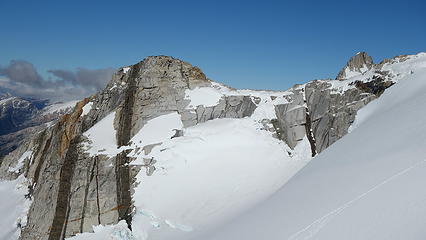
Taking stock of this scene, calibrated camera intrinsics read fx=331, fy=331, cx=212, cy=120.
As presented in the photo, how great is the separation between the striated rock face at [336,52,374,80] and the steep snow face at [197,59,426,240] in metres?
30.6

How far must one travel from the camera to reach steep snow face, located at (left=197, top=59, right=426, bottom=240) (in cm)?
920

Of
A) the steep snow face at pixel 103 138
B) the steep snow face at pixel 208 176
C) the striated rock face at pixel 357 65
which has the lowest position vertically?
the steep snow face at pixel 208 176

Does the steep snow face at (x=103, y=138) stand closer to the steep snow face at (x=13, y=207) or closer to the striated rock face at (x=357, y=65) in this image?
the steep snow face at (x=13, y=207)

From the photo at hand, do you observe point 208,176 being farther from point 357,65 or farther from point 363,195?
point 357,65

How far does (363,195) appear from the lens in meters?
11.6

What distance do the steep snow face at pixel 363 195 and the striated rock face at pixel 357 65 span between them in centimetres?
3062

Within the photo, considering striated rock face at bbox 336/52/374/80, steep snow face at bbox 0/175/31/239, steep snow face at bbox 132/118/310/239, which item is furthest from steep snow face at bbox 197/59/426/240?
steep snow face at bbox 0/175/31/239

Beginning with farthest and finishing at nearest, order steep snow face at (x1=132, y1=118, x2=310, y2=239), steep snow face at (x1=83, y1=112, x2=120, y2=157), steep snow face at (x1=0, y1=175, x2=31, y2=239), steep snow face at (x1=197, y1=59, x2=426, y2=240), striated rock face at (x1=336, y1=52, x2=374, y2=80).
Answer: striated rock face at (x1=336, y1=52, x2=374, y2=80) → steep snow face at (x1=0, y1=175, x2=31, y2=239) → steep snow face at (x1=83, y1=112, x2=120, y2=157) → steep snow face at (x1=132, y1=118, x2=310, y2=239) → steep snow face at (x1=197, y1=59, x2=426, y2=240)

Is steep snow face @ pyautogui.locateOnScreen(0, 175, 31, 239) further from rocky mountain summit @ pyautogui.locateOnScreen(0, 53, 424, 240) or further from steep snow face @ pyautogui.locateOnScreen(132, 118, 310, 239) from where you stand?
steep snow face @ pyautogui.locateOnScreen(132, 118, 310, 239)

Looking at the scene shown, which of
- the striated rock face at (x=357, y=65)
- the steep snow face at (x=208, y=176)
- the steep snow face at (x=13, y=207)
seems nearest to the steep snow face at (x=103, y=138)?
the steep snow face at (x=208, y=176)

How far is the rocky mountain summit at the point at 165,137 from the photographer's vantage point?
99.4 ft

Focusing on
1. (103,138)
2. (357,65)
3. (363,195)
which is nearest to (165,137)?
(103,138)

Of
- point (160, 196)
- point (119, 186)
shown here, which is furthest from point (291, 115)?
point (119, 186)

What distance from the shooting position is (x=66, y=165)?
36.7m
